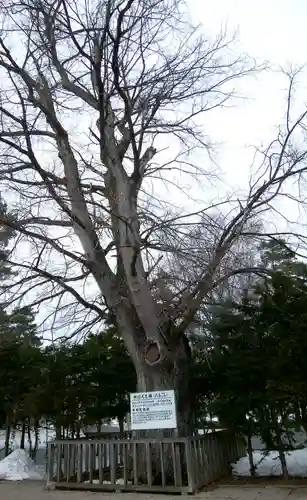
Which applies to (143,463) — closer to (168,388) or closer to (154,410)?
(154,410)

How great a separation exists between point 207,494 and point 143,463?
4.52 ft

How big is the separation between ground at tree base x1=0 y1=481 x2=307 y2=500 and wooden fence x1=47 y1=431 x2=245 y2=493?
0.28 meters

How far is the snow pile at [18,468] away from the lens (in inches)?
410

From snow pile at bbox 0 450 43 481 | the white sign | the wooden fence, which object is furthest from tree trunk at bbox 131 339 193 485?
snow pile at bbox 0 450 43 481

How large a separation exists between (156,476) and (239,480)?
1683mm

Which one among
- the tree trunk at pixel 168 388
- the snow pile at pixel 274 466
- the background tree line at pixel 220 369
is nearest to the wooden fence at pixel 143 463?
the tree trunk at pixel 168 388

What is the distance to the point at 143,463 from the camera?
8.25 meters

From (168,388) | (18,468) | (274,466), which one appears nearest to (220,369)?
(168,388)

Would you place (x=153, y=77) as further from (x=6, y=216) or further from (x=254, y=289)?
(x=254, y=289)

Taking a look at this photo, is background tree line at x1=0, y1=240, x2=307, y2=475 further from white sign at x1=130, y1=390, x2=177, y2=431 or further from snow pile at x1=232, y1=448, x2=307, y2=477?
white sign at x1=130, y1=390, x2=177, y2=431

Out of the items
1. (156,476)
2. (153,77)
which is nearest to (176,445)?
(156,476)

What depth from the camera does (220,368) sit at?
977 cm

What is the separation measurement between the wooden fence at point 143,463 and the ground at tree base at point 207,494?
28 cm

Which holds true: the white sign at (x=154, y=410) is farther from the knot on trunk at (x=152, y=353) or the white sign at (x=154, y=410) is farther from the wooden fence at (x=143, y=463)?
the knot on trunk at (x=152, y=353)
